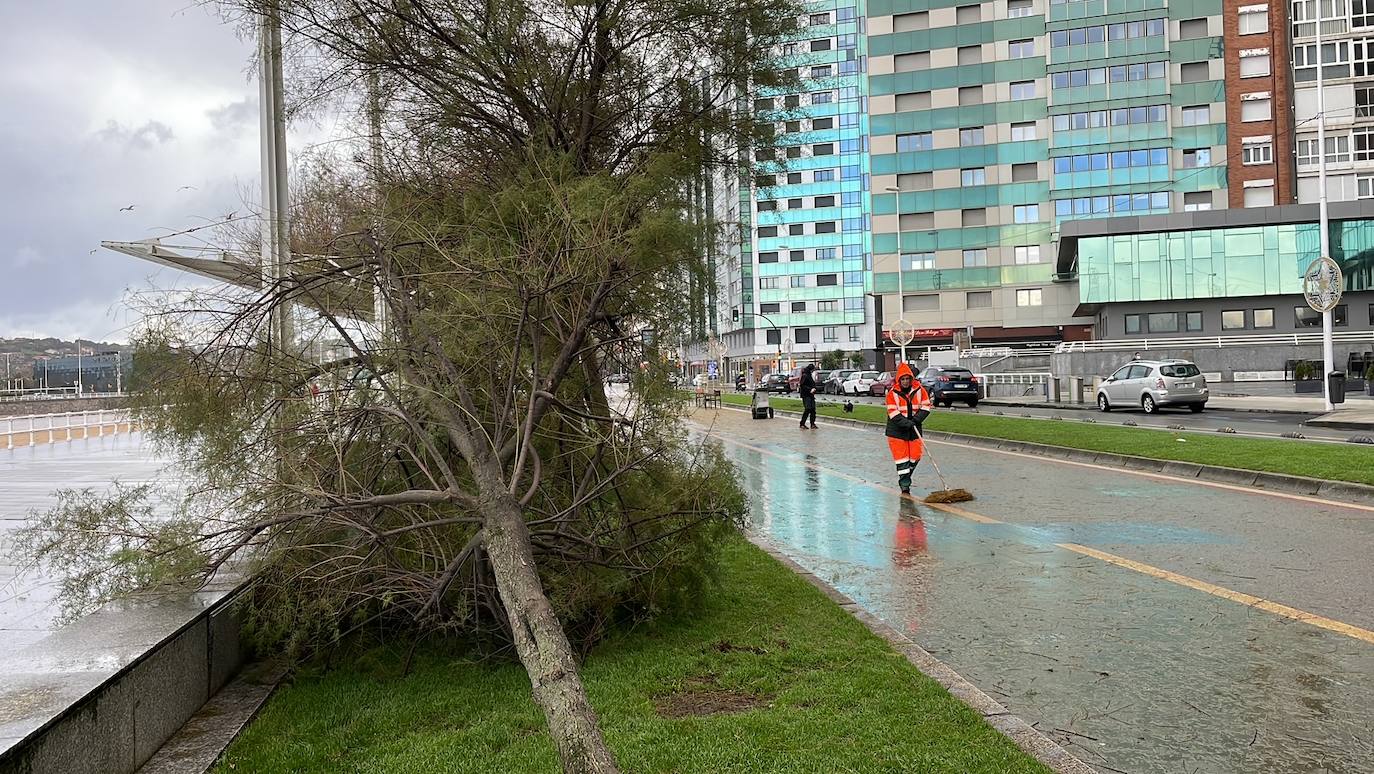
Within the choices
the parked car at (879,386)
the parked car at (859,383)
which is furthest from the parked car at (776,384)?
the parked car at (879,386)

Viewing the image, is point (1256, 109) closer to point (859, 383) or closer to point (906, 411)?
point (859, 383)

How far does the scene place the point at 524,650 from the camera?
10.3 ft

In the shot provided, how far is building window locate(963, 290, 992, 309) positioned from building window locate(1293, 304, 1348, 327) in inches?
951

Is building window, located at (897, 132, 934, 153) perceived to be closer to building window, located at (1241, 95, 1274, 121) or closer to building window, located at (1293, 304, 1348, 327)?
building window, located at (1241, 95, 1274, 121)

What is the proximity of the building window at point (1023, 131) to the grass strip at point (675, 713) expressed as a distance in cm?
7522

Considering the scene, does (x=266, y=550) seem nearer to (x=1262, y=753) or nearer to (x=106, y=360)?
(x=106, y=360)

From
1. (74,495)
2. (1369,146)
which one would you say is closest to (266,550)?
(74,495)

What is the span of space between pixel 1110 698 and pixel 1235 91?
244 ft

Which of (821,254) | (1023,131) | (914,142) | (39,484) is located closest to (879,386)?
(914,142)

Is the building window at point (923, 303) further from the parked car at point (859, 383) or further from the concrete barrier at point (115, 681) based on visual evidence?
the concrete barrier at point (115, 681)

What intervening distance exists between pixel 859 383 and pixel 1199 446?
39.2 metres

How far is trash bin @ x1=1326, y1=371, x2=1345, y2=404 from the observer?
25016mm

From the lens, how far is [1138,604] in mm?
6660

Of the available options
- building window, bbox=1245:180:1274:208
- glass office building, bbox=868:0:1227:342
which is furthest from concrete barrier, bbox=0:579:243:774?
building window, bbox=1245:180:1274:208
